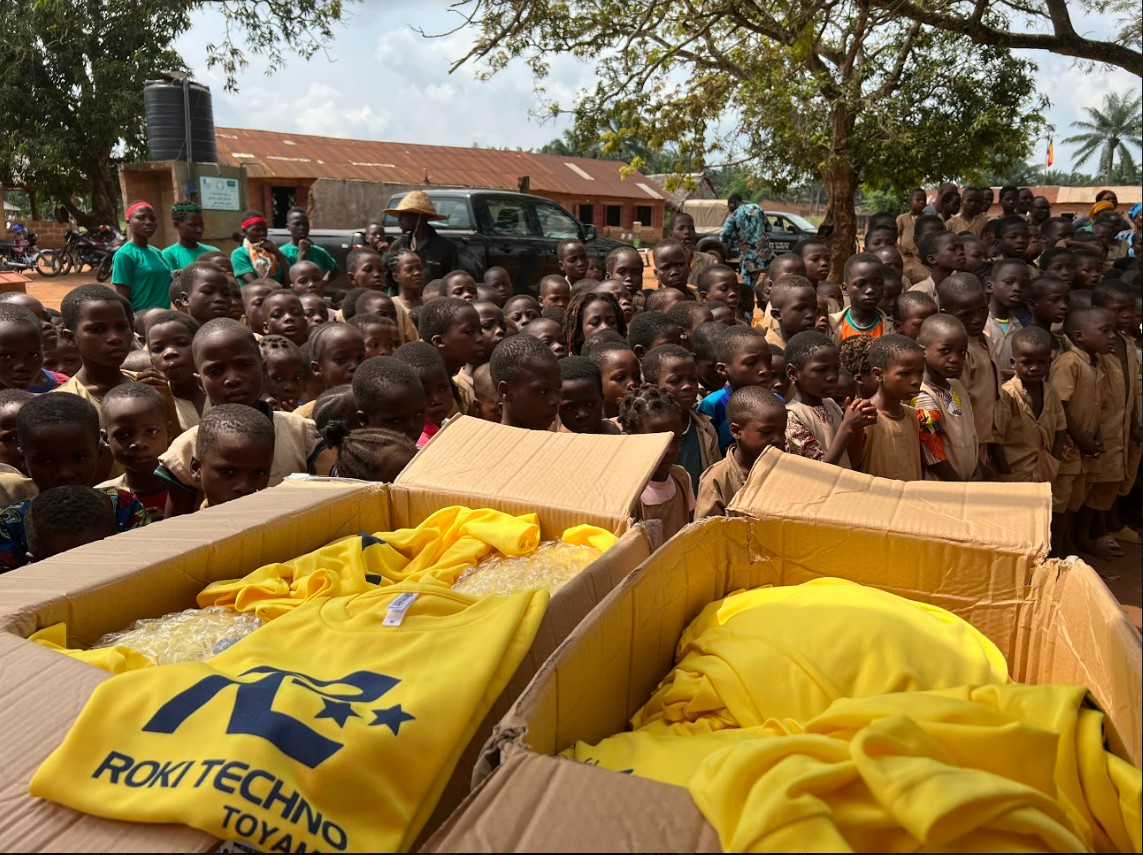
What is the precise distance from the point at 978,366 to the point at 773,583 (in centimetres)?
324

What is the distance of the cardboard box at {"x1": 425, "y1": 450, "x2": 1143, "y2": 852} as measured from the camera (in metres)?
0.86

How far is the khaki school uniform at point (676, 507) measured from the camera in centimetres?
285

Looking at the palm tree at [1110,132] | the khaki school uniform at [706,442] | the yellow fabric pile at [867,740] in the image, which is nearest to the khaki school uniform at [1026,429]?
the khaki school uniform at [706,442]

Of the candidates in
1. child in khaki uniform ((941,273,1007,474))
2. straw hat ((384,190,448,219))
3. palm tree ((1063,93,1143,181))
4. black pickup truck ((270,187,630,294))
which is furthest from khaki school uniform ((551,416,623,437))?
palm tree ((1063,93,1143,181))

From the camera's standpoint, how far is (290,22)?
8594 mm

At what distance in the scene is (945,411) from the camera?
389 centimetres

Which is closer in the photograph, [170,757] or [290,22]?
[170,757]

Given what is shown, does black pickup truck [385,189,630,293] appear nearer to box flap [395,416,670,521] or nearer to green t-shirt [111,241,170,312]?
green t-shirt [111,241,170,312]

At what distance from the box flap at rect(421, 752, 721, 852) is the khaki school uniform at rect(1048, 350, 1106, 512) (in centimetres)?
467

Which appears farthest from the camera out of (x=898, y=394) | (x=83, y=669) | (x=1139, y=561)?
(x=1139, y=561)

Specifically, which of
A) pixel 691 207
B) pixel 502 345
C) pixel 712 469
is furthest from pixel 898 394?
pixel 691 207

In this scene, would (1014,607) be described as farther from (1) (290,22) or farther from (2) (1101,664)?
(1) (290,22)

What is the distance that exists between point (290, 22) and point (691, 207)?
70.2ft

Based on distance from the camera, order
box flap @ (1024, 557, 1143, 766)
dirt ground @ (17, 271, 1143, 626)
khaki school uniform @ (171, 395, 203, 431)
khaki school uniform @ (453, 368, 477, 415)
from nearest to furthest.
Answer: box flap @ (1024, 557, 1143, 766), khaki school uniform @ (171, 395, 203, 431), khaki school uniform @ (453, 368, 477, 415), dirt ground @ (17, 271, 1143, 626)
